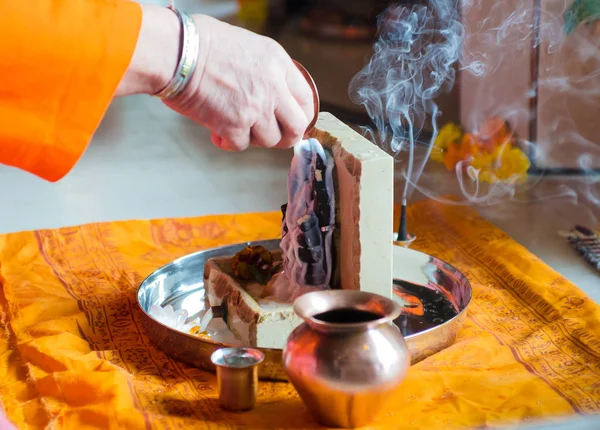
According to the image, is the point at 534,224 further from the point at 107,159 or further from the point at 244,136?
the point at 107,159

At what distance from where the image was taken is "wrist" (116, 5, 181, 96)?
105cm

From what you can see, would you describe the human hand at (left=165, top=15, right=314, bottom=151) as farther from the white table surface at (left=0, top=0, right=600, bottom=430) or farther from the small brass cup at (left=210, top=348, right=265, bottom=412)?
the white table surface at (left=0, top=0, right=600, bottom=430)

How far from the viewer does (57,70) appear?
3.21 ft

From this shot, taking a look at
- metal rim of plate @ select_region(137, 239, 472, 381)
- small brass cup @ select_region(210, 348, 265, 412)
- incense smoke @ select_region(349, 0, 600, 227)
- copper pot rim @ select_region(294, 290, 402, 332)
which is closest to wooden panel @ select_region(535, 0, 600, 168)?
incense smoke @ select_region(349, 0, 600, 227)

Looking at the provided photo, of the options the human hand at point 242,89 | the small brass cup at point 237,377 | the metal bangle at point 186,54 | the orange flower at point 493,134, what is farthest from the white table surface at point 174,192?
the metal bangle at point 186,54

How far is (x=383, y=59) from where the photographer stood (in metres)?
2.33

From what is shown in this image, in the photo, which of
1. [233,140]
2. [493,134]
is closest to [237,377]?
[233,140]

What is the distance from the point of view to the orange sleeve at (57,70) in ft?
3.17

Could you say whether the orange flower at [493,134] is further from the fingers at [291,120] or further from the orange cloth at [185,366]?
the fingers at [291,120]

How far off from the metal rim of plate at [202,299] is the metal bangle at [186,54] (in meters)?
0.50

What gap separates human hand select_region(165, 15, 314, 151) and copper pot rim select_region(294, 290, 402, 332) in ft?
0.87

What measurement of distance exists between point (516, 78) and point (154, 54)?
6.37 ft

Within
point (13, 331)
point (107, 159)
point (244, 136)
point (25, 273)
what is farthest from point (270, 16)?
point (244, 136)

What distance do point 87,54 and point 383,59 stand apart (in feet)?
4.79
